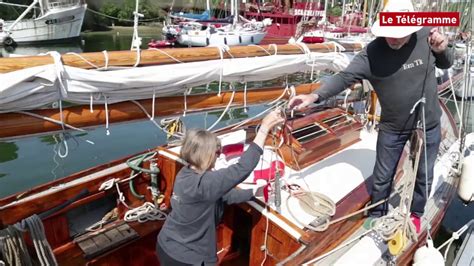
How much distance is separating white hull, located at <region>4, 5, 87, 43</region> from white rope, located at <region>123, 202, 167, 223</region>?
29222 millimetres

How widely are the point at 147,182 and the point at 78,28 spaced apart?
1277 inches

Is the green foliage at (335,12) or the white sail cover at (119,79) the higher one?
the green foliage at (335,12)

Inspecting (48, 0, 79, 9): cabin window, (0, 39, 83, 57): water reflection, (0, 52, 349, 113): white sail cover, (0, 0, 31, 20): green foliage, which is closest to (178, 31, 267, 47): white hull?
(0, 39, 83, 57): water reflection

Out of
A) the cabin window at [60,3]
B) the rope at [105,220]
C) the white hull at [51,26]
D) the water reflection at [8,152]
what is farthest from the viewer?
the cabin window at [60,3]

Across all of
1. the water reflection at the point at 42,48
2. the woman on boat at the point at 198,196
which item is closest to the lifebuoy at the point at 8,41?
the water reflection at the point at 42,48

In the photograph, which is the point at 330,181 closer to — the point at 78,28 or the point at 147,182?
the point at 147,182

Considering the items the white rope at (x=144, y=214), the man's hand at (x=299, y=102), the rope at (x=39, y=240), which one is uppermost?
the man's hand at (x=299, y=102)

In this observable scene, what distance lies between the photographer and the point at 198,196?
2.02 meters

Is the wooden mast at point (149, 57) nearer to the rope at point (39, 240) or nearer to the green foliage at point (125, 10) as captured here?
the rope at point (39, 240)

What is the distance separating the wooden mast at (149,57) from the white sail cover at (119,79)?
68mm

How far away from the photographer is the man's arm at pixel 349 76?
272 cm

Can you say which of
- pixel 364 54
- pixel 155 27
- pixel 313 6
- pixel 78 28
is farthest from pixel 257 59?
pixel 155 27

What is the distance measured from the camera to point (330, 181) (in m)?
3.38

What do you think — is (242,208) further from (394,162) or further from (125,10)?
(125,10)
